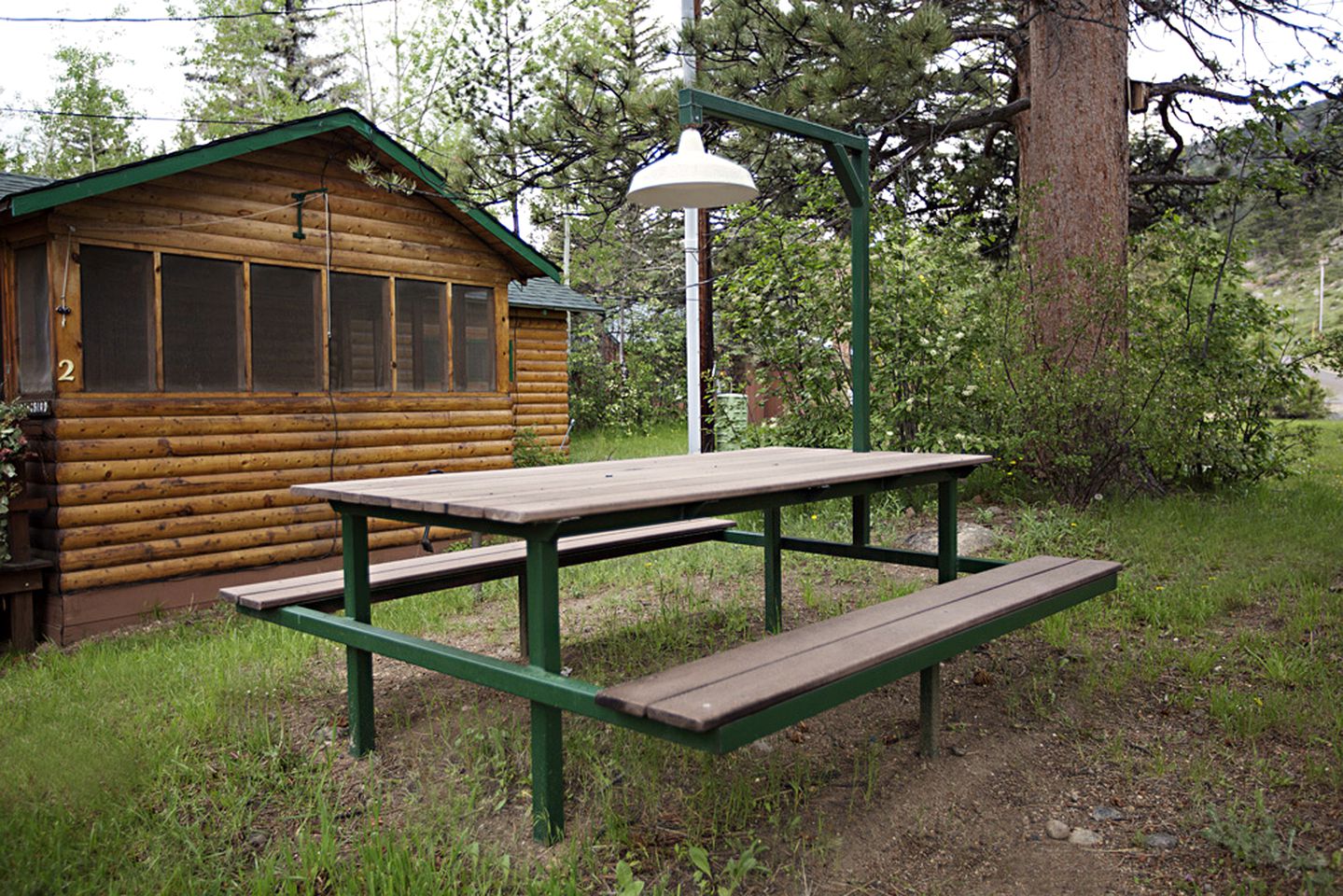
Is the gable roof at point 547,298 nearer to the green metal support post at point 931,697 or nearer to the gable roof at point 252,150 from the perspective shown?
the gable roof at point 252,150

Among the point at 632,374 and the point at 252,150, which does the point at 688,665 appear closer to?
the point at 252,150

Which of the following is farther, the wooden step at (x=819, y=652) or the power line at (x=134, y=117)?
the power line at (x=134, y=117)

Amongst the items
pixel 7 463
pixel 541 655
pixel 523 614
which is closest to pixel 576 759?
pixel 541 655

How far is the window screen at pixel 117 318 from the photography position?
6.77 m

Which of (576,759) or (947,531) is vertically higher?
(947,531)

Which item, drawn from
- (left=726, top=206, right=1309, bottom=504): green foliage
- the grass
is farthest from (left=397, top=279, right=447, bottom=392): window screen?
the grass

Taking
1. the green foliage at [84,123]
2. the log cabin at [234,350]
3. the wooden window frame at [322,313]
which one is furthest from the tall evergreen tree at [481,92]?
the green foliage at [84,123]

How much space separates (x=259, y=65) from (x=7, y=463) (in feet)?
85.3

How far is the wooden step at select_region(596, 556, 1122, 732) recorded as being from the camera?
7.47 ft

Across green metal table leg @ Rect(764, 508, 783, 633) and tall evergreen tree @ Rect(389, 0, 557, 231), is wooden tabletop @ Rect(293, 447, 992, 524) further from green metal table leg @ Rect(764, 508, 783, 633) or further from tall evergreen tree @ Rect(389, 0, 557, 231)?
tall evergreen tree @ Rect(389, 0, 557, 231)

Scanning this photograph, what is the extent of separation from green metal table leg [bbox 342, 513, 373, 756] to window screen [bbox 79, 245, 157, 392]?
444 centimetres

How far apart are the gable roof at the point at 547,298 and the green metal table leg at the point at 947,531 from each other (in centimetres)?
1027

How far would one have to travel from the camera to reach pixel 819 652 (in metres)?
2.76

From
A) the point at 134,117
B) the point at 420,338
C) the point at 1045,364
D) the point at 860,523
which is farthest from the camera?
the point at 134,117
